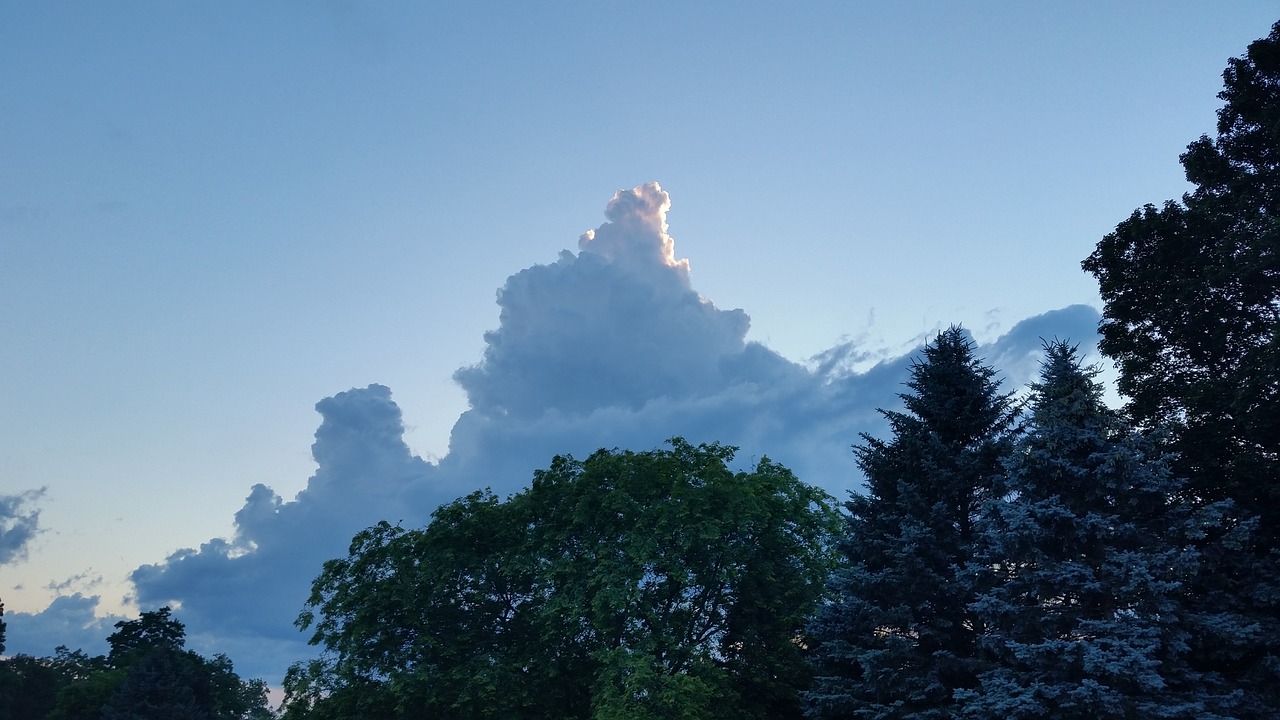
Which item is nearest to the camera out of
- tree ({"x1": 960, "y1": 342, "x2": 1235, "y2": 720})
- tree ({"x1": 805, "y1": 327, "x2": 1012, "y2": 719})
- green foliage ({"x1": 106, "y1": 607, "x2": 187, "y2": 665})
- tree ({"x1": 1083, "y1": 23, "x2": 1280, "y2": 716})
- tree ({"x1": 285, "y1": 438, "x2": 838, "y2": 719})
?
tree ({"x1": 960, "y1": 342, "x2": 1235, "y2": 720})

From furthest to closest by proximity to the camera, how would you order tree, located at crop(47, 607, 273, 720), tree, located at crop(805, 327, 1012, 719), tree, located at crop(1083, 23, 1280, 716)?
tree, located at crop(47, 607, 273, 720), tree, located at crop(805, 327, 1012, 719), tree, located at crop(1083, 23, 1280, 716)

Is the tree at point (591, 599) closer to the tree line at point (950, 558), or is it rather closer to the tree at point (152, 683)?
the tree line at point (950, 558)

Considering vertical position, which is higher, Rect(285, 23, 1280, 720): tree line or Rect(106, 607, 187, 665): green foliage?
Rect(106, 607, 187, 665): green foliage

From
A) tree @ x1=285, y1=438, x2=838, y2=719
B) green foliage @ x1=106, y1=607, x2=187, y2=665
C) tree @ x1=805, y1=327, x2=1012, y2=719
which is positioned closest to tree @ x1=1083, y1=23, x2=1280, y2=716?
tree @ x1=805, y1=327, x2=1012, y2=719

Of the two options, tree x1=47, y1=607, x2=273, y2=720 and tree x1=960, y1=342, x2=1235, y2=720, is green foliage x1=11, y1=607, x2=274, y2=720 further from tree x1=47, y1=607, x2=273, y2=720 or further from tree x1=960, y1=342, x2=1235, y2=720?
tree x1=960, y1=342, x2=1235, y2=720

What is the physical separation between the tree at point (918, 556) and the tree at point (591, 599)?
619 centimetres

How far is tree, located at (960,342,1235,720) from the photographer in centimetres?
1883

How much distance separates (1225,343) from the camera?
80.2 ft

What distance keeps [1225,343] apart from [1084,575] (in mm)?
9377

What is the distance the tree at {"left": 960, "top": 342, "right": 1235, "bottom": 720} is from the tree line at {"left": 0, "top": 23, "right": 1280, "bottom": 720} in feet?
0.22

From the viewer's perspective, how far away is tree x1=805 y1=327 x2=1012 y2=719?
876 inches

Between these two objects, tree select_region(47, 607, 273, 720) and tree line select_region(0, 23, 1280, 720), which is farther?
tree select_region(47, 607, 273, 720)

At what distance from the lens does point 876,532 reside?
79.5 ft

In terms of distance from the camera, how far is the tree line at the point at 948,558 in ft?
65.4
